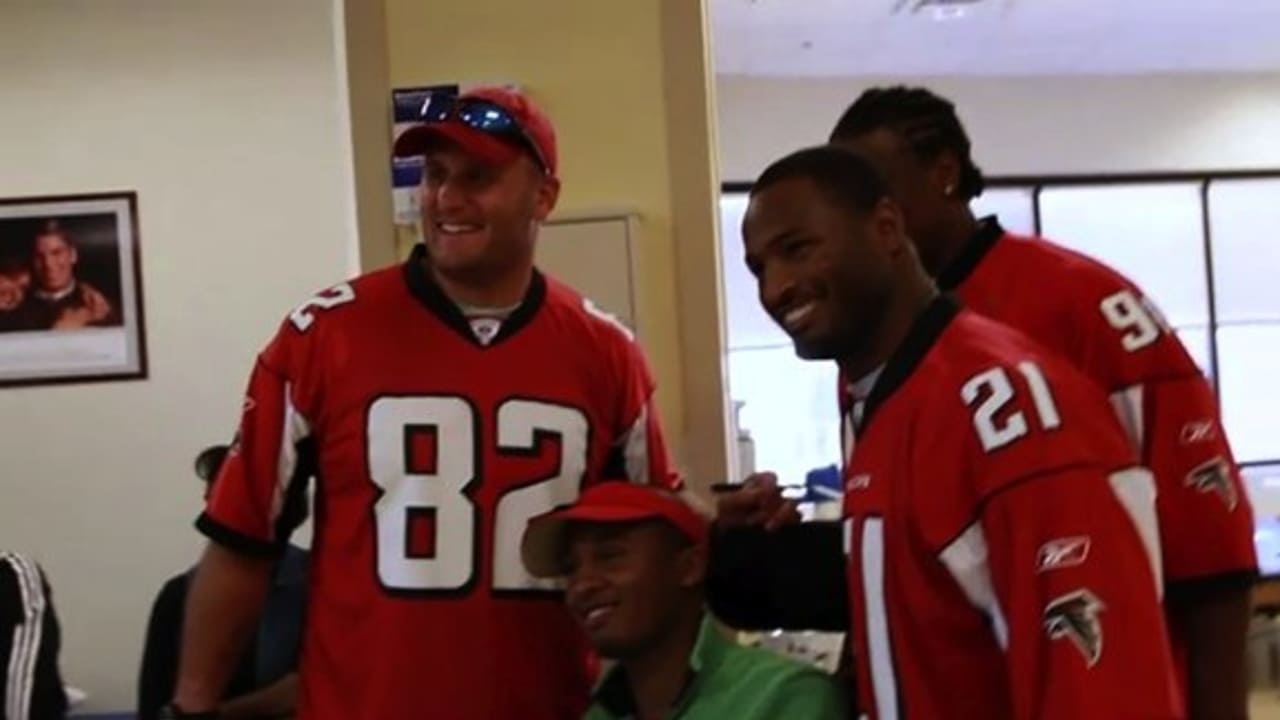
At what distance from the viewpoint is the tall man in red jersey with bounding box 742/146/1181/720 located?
1.16m

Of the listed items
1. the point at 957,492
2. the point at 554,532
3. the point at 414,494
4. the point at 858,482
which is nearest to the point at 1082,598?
the point at 957,492

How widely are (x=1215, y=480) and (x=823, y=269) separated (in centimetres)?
49

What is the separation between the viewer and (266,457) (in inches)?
68.7

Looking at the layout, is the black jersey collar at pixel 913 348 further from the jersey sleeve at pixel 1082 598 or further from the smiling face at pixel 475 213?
the smiling face at pixel 475 213

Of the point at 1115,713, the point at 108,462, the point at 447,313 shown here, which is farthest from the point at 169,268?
the point at 1115,713

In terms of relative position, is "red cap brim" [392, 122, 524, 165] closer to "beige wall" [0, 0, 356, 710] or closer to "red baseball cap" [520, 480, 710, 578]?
"red baseball cap" [520, 480, 710, 578]

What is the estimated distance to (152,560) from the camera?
4863mm

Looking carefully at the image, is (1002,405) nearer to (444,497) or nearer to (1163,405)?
(1163,405)

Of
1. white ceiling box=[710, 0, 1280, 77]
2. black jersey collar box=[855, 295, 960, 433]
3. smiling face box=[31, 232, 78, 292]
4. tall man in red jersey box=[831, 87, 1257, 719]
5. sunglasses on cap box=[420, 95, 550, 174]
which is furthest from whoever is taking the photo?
white ceiling box=[710, 0, 1280, 77]

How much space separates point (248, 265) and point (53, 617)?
2.73 m

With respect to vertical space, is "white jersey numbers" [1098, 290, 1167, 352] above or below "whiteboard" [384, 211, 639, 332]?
below

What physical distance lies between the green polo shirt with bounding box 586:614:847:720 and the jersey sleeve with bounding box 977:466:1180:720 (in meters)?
0.44

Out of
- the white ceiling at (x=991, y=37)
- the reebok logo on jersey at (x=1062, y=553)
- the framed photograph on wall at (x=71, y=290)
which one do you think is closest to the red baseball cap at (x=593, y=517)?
the reebok logo on jersey at (x=1062, y=553)

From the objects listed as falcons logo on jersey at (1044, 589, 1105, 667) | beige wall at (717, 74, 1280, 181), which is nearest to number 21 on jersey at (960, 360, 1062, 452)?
falcons logo on jersey at (1044, 589, 1105, 667)
